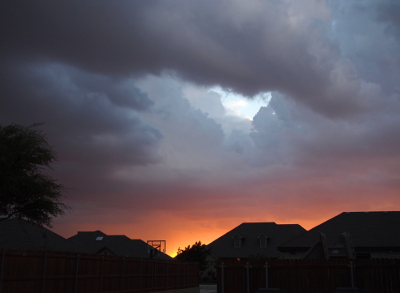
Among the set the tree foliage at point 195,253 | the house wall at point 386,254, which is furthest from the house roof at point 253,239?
the house wall at point 386,254

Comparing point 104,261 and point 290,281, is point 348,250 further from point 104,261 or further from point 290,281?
point 104,261

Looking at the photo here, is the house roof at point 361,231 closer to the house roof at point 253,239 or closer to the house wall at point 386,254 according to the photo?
the house wall at point 386,254

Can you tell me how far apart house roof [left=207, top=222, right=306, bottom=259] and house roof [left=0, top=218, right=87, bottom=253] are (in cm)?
2756

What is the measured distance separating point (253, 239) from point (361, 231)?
2646cm

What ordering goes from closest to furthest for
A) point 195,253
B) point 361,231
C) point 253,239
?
point 361,231 < point 195,253 < point 253,239

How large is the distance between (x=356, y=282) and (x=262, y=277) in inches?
186

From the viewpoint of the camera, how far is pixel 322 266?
2297 cm

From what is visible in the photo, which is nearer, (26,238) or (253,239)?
(26,238)

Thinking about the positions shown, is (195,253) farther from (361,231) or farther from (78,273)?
(78,273)

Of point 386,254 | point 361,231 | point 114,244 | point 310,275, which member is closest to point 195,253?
point 114,244

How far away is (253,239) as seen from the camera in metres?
69.2

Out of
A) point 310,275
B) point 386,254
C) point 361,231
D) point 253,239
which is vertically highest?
point 253,239

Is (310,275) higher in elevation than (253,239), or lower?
lower

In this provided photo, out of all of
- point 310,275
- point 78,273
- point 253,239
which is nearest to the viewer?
point 78,273
